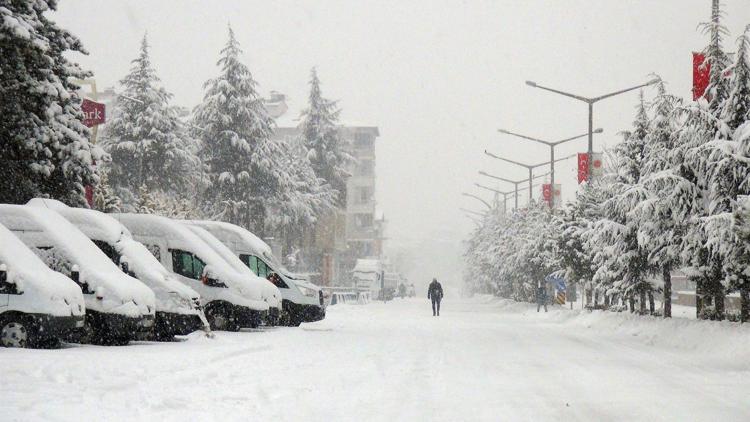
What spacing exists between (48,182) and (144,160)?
2853 centimetres

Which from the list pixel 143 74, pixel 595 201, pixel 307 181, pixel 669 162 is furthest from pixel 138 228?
pixel 307 181

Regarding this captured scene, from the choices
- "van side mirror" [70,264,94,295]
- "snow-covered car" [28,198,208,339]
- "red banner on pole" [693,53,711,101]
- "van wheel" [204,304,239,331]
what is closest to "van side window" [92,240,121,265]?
"snow-covered car" [28,198,208,339]

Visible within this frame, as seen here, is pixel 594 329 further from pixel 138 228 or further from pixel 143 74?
pixel 143 74

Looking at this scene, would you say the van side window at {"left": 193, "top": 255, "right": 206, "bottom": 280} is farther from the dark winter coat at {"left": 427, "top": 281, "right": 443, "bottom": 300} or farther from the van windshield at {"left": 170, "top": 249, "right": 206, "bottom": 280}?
the dark winter coat at {"left": 427, "top": 281, "right": 443, "bottom": 300}

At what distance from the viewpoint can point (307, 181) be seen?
64.5m

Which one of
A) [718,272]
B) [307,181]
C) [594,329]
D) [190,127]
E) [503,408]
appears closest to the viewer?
[503,408]

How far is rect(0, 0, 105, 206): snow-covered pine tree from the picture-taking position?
76.5ft

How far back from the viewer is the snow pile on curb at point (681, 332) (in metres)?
19.0

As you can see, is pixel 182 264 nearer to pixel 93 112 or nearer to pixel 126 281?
pixel 126 281

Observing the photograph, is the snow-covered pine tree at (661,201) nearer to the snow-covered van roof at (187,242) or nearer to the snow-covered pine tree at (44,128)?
the snow-covered van roof at (187,242)

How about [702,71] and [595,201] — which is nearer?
[702,71]

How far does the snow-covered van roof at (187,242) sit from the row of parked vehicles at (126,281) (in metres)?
0.02

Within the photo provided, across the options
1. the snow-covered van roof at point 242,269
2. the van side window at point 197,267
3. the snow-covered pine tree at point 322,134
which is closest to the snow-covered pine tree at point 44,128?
the snow-covered van roof at point 242,269

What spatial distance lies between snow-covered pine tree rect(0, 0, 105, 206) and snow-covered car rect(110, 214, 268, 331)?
2603 millimetres
